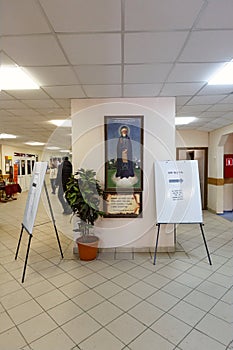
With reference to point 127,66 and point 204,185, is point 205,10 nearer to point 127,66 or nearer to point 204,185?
point 127,66

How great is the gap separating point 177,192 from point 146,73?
6.09 feet

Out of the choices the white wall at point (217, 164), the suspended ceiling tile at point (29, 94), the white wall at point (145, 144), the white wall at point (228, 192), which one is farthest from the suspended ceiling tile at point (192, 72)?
the white wall at point (228, 192)

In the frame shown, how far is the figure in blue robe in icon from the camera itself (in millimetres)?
3725

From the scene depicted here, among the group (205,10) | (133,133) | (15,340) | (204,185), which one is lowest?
(15,340)

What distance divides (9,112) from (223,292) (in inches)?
189

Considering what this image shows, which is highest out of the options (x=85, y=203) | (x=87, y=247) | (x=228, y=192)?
(x=85, y=203)

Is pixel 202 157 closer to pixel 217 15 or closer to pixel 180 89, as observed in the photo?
pixel 180 89

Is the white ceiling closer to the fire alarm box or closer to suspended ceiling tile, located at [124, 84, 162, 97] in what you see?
suspended ceiling tile, located at [124, 84, 162, 97]

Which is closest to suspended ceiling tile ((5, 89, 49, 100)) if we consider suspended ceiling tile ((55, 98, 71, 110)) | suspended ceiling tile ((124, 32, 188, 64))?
suspended ceiling tile ((55, 98, 71, 110))

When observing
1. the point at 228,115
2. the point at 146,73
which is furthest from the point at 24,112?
the point at 228,115

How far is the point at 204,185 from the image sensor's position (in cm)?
752

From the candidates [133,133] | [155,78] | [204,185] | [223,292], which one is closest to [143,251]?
[223,292]

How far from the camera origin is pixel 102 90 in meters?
3.32

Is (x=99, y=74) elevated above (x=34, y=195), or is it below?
above
